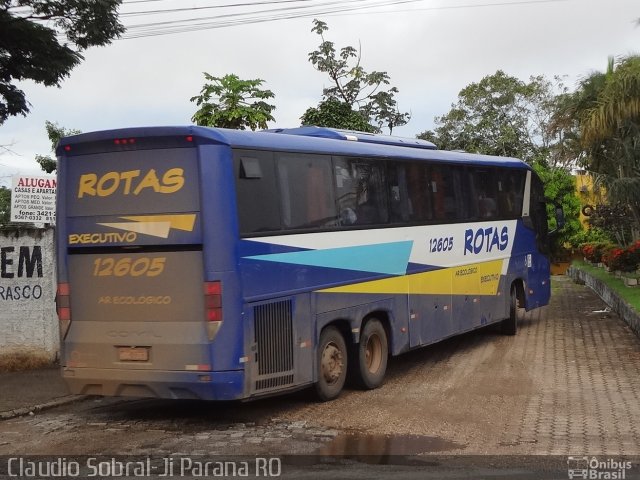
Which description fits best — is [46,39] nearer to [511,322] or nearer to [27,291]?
[27,291]

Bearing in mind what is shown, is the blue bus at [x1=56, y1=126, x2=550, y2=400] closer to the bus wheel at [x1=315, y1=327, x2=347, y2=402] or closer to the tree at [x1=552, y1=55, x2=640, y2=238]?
the bus wheel at [x1=315, y1=327, x2=347, y2=402]

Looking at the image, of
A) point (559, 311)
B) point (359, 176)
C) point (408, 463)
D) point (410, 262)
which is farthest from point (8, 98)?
point (559, 311)

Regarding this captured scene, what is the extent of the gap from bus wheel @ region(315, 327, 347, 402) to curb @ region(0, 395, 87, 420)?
3071mm

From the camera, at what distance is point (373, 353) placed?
1126 cm

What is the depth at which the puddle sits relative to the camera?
25.1 ft

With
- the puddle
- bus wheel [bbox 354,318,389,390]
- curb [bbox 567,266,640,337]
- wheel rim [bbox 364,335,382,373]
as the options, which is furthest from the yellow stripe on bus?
curb [bbox 567,266,640,337]

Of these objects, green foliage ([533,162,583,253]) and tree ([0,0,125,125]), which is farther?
green foliage ([533,162,583,253])

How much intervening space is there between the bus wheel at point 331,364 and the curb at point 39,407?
3.07 m

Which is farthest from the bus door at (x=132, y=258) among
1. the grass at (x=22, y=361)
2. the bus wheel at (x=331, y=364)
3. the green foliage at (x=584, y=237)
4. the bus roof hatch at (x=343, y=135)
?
the green foliage at (x=584, y=237)

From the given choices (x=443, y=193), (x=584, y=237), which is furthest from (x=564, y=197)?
(x=443, y=193)

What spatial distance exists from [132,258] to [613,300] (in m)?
14.0

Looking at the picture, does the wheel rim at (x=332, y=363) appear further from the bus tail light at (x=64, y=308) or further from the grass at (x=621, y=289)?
the grass at (x=621, y=289)

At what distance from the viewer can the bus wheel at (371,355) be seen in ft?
35.4

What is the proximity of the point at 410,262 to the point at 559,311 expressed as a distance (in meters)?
9.49
